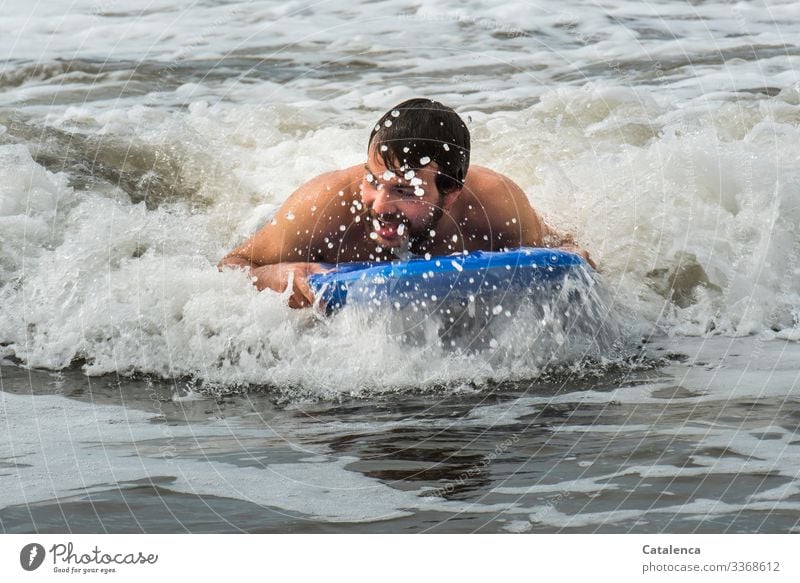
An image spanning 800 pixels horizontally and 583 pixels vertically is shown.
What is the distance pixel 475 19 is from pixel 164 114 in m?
2.90

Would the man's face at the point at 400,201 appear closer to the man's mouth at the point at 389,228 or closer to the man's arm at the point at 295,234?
the man's mouth at the point at 389,228

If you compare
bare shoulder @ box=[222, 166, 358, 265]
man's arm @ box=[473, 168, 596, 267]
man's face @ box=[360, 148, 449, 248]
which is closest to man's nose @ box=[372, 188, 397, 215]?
man's face @ box=[360, 148, 449, 248]

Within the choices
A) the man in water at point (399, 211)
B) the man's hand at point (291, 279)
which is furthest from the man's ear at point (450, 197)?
the man's hand at point (291, 279)

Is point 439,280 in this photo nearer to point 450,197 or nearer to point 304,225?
point 450,197

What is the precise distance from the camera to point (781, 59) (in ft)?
28.3

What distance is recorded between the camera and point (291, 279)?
3645mm

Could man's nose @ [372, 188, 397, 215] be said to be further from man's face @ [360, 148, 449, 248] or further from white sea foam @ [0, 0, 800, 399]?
white sea foam @ [0, 0, 800, 399]

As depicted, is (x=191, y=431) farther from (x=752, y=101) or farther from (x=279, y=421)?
(x=752, y=101)

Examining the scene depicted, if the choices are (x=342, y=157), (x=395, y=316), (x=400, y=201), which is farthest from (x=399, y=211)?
(x=342, y=157)

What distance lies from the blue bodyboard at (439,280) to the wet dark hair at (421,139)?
38 cm

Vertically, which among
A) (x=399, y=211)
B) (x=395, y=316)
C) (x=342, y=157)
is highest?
(x=399, y=211)

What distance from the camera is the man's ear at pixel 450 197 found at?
3826 mm

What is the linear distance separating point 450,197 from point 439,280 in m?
0.51
